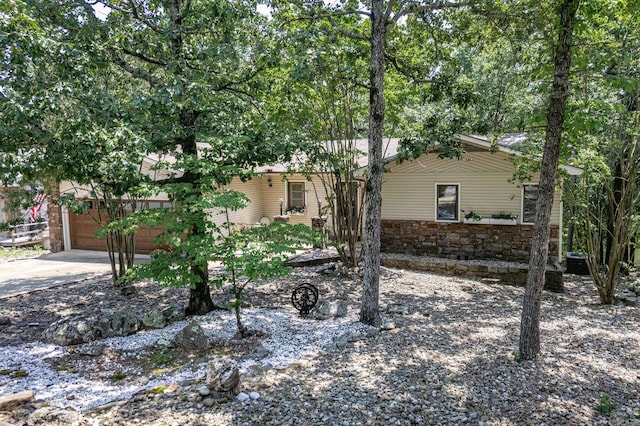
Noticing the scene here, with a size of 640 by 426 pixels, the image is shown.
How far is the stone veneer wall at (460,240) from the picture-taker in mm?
11508

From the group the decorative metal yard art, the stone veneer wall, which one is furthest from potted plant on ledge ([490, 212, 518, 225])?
the decorative metal yard art

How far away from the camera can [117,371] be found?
5.07 m

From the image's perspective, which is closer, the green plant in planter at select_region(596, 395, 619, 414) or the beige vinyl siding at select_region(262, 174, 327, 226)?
the green plant in planter at select_region(596, 395, 619, 414)

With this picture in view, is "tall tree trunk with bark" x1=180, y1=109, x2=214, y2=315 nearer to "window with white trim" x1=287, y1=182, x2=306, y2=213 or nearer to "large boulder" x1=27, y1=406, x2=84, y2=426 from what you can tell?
"large boulder" x1=27, y1=406, x2=84, y2=426

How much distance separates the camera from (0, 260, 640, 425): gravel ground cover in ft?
12.4

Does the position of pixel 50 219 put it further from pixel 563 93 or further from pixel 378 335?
pixel 563 93

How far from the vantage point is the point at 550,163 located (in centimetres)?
476

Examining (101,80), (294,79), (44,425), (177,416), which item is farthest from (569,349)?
(101,80)

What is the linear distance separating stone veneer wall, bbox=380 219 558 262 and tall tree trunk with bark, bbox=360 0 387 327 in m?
6.58

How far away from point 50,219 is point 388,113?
1215 cm

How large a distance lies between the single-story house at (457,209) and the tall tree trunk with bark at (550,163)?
5908 millimetres

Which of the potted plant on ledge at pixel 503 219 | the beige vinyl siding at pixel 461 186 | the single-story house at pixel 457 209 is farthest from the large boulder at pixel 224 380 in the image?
the potted plant on ledge at pixel 503 219

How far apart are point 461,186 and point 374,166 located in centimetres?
669

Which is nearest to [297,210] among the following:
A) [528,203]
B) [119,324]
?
[528,203]
